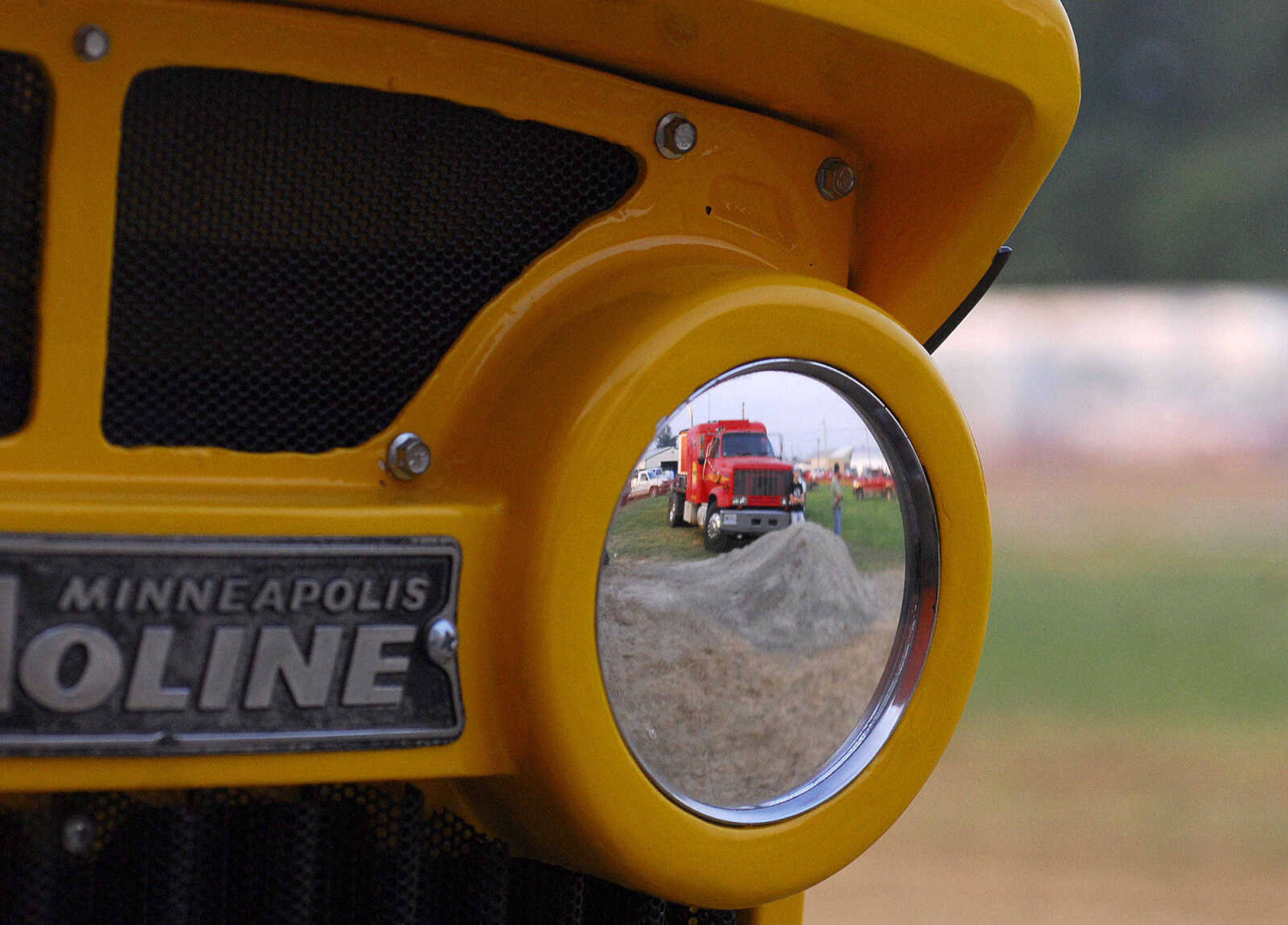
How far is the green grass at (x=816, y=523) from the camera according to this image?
683 mm

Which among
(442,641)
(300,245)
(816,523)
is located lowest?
(442,641)

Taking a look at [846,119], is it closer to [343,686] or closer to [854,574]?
[854,574]

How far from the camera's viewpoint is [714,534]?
0.73 meters

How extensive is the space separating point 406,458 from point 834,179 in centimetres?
36

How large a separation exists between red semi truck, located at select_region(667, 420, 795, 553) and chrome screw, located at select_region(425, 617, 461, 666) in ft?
0.43

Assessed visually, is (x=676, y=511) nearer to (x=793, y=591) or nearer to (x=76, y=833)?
(x=793, y=591)

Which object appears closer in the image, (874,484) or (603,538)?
(603,538)

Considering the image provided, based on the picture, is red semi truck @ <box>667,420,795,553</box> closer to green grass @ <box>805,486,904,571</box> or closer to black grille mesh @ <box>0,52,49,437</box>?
green grass @ <box>805,486,904,571</box>

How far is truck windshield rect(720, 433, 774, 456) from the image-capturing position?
72 centimetres

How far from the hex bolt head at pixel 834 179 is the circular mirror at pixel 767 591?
0.19 m

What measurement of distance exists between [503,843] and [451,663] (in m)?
0.17

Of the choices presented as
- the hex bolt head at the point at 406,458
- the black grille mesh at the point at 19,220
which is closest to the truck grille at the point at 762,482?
the hex bolt head at the point at 406,458

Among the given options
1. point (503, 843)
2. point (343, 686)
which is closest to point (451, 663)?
point (343, 686)

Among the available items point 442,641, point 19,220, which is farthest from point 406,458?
point 19,220
